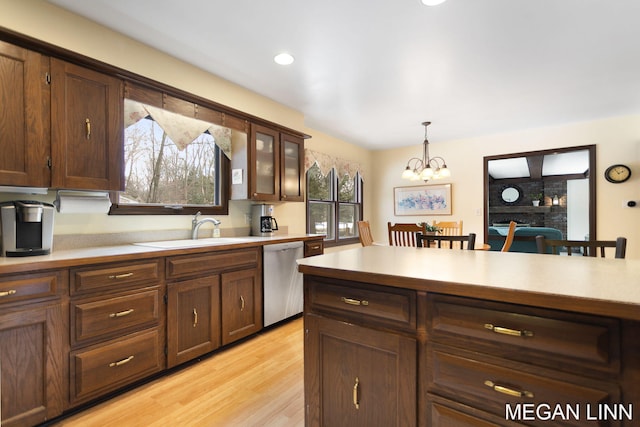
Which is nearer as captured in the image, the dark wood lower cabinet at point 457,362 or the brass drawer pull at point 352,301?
the dark wood lower cabinet at point 457,362

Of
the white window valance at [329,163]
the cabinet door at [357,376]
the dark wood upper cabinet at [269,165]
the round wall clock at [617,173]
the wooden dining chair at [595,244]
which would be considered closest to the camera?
the cabinet door at [357,376]

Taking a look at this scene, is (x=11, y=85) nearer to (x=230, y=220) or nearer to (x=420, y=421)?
(x=230, y=220)

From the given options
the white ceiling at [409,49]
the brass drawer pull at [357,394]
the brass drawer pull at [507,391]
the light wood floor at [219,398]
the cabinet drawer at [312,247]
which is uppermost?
the white ceiling at [409,49]

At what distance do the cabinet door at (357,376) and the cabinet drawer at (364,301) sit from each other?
5 centimetres

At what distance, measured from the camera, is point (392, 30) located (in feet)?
6.93

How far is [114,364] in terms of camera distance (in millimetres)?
1819

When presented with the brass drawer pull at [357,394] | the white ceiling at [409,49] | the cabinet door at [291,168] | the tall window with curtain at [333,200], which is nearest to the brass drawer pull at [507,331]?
the brass drawer pull at [357,394]

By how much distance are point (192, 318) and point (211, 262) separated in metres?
0.42

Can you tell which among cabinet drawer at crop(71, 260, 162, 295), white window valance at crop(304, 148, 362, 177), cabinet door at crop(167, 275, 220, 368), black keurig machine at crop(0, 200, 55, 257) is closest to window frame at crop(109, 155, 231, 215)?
black keurig machine at crop(0, 200, 55, 257)

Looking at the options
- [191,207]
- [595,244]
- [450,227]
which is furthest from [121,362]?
[450,227]

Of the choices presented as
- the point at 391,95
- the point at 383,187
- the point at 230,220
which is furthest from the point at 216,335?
the point at 383,187

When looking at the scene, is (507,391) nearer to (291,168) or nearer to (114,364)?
(114,364)

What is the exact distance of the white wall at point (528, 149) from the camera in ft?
12.8

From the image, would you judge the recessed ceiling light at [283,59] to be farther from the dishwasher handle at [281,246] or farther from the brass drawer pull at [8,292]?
the brass drawer pull at [8,292]
